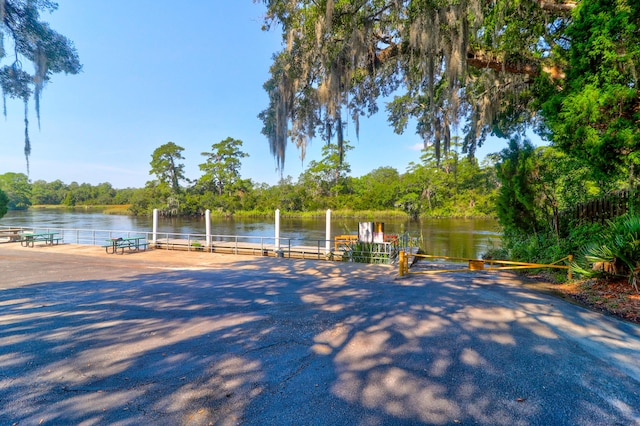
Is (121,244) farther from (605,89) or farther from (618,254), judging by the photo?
(605,89)

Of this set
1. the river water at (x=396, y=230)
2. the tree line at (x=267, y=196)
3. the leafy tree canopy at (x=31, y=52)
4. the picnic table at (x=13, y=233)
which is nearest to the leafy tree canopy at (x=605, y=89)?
the river water at (x=396, y=230)

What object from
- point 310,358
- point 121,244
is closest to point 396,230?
point 121,244

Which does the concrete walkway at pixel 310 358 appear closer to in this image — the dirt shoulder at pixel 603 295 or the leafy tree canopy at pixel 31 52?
the dirt shoulder at pixel 603 295

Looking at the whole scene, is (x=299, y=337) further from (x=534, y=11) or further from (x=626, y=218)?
(x=534, y=11)

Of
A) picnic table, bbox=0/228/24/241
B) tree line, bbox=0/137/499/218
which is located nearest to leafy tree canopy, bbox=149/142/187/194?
tree line, bbox=0/137/499/218

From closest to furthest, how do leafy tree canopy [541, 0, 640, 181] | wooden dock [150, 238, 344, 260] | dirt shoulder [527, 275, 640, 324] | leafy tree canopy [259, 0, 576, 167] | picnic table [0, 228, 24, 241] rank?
1. dirt shoulder [527, 275, 640, 324]
2. leafy tree canopy [541, 0, 640, 181]
3. leafy tree canopy [259, 0, 576, 167]
4. wooden dock [150, 238, 344, 260]
5. picnic table [0, 228, 24, 241]

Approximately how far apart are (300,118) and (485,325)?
23.5 ft

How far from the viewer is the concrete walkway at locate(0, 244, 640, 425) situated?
84.9 inches

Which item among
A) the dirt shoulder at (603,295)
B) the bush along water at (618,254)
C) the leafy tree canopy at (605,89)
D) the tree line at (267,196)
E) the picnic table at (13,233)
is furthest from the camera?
the tree line at (267,196)

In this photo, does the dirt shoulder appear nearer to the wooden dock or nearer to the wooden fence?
the wooden fence

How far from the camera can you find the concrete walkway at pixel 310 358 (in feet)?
7.07

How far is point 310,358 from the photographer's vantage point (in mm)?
2949

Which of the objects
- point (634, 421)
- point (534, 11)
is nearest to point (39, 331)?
point (634, 421)

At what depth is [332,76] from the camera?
7262 mm
